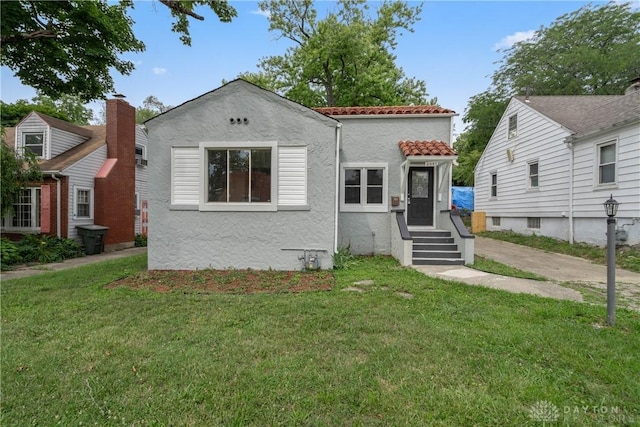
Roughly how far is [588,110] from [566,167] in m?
3.66

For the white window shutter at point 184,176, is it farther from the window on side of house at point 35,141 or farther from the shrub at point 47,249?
the window on side of house at point 35,141

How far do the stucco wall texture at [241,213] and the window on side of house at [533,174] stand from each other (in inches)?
430

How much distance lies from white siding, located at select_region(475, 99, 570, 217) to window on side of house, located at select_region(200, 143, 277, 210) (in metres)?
11.4

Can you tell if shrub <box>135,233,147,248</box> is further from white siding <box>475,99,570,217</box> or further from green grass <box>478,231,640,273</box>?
white siding <box>475,99,570,217</box>

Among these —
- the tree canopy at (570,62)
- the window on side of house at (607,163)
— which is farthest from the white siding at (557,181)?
the tree canopy at (570,62)

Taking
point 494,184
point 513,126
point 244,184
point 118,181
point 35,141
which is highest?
point 513,126

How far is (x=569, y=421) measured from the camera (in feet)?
7.19

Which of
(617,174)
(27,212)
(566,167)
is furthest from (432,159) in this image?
(27,212)

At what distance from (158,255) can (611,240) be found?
8936 millimetres

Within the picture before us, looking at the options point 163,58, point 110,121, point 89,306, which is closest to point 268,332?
point 89,306

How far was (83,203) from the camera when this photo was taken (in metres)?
12.7

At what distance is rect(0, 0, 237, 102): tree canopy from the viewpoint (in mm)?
6641

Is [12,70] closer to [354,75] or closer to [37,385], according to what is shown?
[37,385]

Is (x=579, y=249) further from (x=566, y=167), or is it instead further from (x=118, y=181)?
(x=118, y=181)
